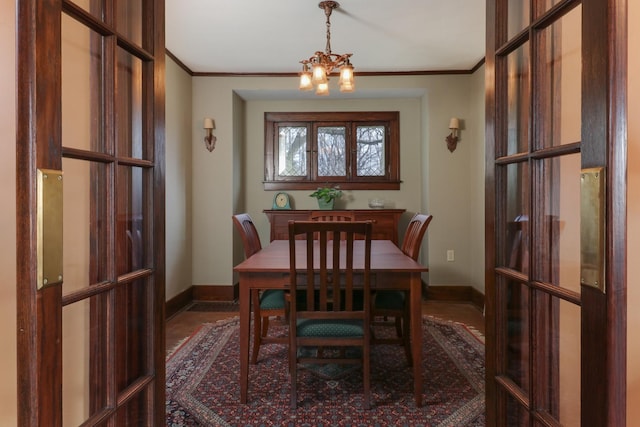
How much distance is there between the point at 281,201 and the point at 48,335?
3.63 meters

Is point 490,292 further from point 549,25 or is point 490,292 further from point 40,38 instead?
point 40,38

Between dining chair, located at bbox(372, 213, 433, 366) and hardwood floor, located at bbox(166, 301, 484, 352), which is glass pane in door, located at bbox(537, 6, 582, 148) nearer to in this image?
dining chair, located at bbox(372, 213, 433, 366)

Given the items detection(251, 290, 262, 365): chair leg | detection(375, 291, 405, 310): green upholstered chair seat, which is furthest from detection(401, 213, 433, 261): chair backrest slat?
detection(251, 290, 262, 365): chair leg

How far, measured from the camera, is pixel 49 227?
26.9 inches

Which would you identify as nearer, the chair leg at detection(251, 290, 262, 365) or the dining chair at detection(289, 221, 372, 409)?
the dining chair at detection(289, 221, 372, 409)

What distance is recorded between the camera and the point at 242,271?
192cm

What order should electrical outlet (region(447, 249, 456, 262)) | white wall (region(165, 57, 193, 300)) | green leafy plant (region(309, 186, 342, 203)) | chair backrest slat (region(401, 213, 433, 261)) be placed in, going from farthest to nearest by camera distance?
green leafy plant (region(309, 186, 342, 203)) → electrical outlet (region(447, 249, 456, 262)) → white wall (region(165, 57, 193, 300)) → chair backrest slat (region(401, 213, 433, 261))

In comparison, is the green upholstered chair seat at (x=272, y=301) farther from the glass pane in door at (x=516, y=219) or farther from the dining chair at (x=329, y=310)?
the glass pane in door at (x=516, y=219)

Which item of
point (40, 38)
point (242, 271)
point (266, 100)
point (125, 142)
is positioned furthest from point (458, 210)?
point (40, 38)

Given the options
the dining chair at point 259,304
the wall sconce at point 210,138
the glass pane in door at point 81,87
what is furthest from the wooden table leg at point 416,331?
the wall sconce at point 210,138

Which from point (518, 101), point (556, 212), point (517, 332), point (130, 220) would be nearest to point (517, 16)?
point (518, 101)

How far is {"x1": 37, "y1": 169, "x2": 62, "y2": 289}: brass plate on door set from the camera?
67 centimetres

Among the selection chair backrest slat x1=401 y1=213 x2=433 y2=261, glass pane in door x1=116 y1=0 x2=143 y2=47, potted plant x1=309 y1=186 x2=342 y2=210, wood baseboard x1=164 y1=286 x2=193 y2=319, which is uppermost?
glass pane in door x1=116 y1=0 x2=143 y2=47

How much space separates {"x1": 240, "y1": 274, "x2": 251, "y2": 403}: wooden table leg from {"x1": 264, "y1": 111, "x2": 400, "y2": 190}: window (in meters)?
2.51
